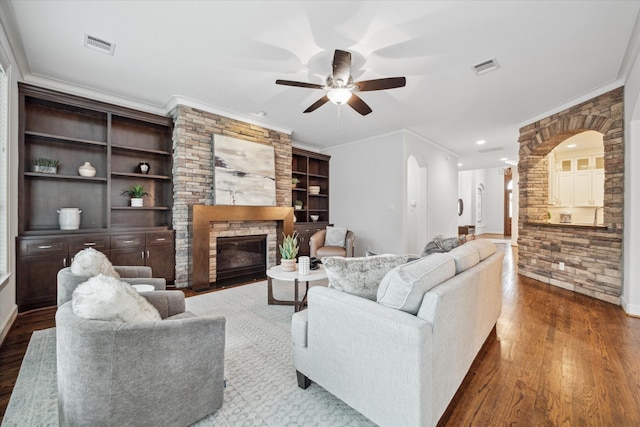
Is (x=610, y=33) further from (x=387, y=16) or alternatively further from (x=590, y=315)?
(x=590, y=315)

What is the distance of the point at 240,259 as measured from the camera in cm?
499

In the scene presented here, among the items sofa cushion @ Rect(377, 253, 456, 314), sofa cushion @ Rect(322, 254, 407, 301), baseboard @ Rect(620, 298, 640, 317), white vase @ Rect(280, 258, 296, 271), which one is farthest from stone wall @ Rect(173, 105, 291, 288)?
baseboard @ Rect(620, 298, 640, 317)

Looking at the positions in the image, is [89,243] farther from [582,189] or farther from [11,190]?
[582,189]

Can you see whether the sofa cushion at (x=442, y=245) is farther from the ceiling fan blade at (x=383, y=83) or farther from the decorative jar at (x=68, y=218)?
the decorative jar at (x=68, y=218)

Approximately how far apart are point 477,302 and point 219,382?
178 centimetres

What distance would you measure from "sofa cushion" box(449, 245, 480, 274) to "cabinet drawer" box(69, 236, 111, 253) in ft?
13.4

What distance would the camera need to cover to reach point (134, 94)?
387 cm

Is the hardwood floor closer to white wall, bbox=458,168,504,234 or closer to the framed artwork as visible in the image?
the framed artwork

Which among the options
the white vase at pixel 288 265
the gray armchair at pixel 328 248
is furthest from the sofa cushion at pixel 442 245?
the gray armchair at pixel 328 248

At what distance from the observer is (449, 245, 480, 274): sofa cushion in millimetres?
1889

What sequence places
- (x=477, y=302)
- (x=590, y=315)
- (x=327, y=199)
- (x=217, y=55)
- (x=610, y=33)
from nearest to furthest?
(x=477, y=302) → (x=610, y=33) → (x=217, y=55) → (x=590, y=315) → (x=327, y=199)

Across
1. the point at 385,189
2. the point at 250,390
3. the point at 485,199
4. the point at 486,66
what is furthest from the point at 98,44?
the point at 485,199

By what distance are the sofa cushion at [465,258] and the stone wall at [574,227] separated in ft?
9.53

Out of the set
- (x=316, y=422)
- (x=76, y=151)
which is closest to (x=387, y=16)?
Result: (x=316, y=422)
